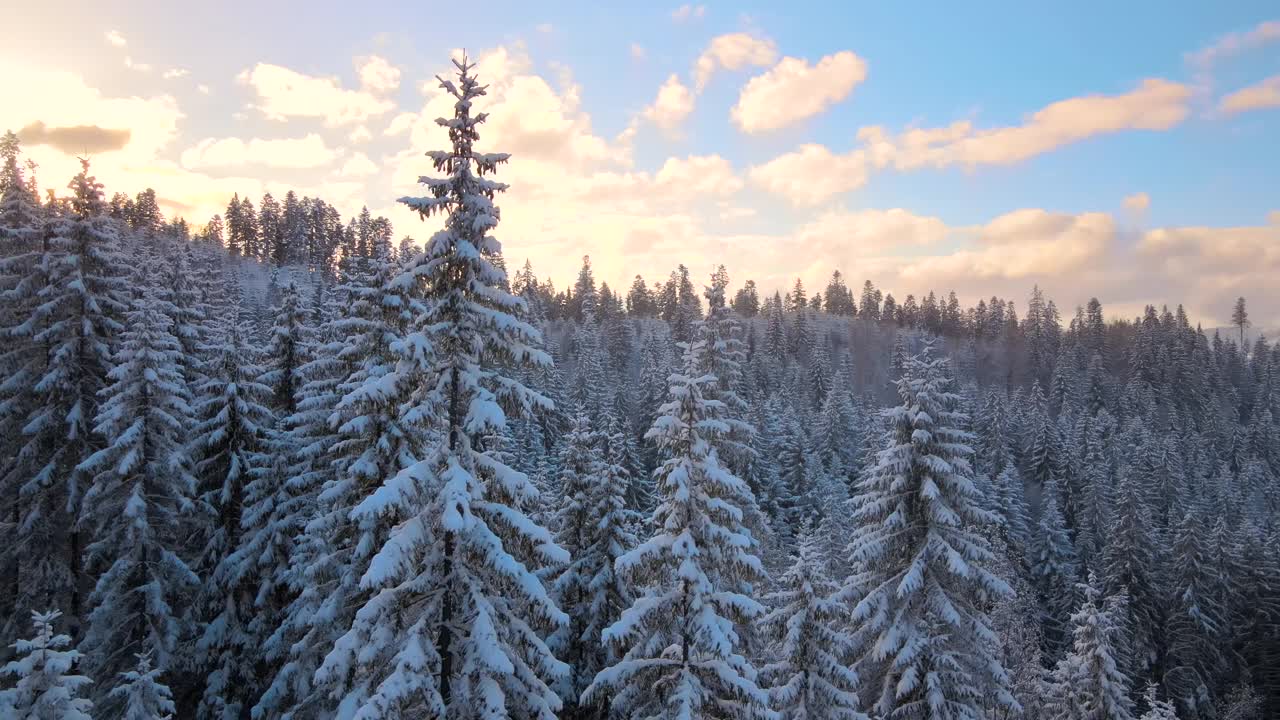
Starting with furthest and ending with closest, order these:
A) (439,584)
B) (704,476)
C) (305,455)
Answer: (305,455) → (704,476) → (439,584)

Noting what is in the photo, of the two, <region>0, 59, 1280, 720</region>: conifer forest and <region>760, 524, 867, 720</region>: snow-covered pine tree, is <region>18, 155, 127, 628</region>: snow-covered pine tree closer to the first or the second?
<region>0, 59, 1280, 720</region>: conifer forest

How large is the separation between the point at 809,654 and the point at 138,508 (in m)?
20.0

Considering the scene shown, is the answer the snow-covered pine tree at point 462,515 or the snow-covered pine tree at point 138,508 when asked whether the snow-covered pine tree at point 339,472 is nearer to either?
the snow-covered pine tree at point 462,515

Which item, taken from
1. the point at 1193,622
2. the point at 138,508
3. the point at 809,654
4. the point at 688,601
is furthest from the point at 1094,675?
the point at 1193,622

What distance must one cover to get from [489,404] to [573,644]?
12535mm

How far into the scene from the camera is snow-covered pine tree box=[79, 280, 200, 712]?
21281 millimetres

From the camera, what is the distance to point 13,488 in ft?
76.1

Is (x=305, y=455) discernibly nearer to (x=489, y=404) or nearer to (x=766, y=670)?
(x=489, y=404)

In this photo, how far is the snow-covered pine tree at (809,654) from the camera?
53.4ft

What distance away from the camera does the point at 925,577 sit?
1791cm

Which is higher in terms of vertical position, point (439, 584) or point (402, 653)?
point (439, 584)

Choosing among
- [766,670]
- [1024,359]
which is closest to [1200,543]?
[766,670]

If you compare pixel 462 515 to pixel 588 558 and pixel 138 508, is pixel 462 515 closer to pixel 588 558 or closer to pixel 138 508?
pixel 588 558

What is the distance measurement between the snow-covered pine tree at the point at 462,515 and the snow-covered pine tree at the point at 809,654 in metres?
6.44
